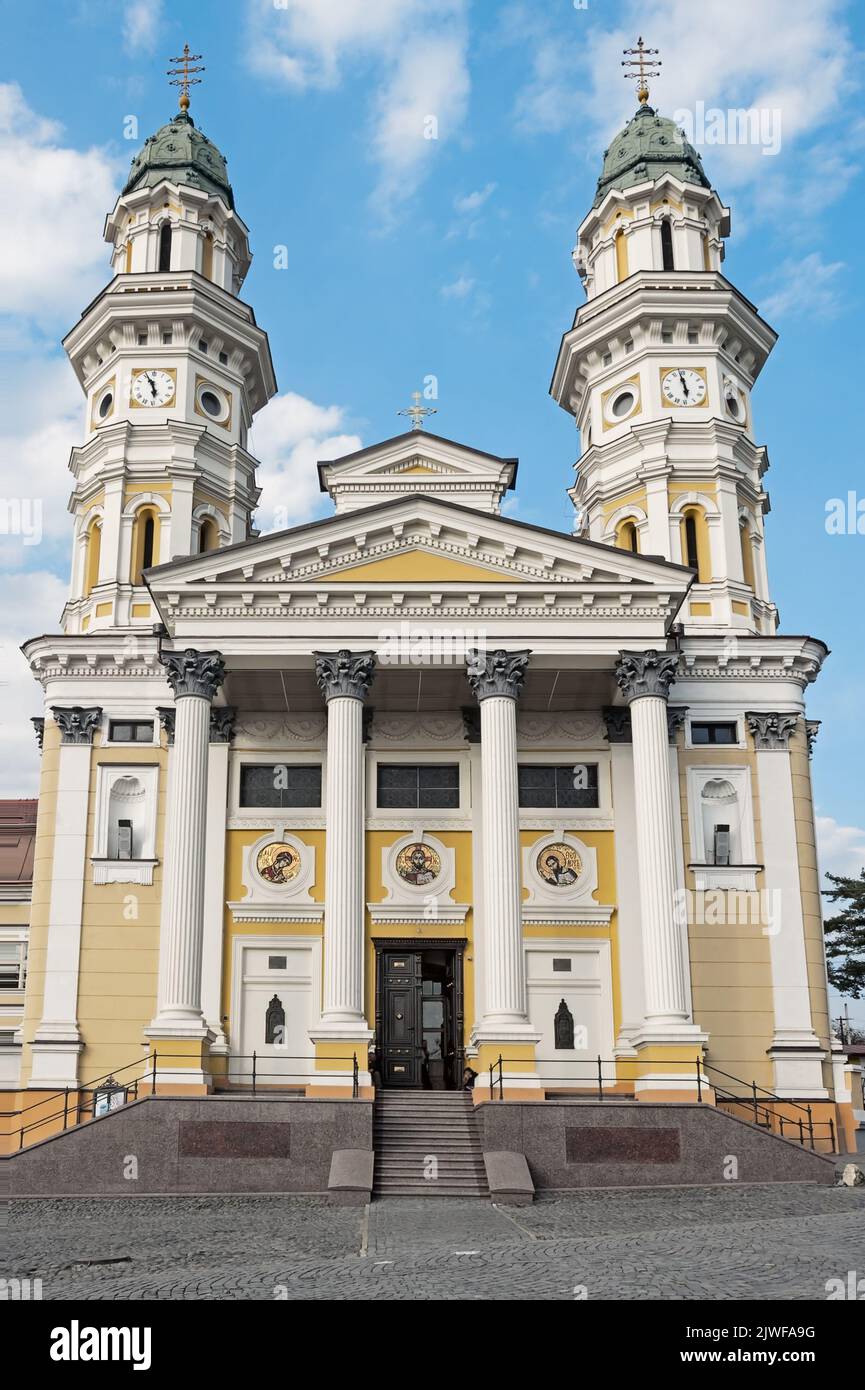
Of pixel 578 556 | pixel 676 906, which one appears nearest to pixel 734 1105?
pixel 676 906

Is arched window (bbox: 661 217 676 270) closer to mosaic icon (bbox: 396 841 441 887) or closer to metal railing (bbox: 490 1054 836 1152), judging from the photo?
mosaic icon (bbox: 396 841 441 887)

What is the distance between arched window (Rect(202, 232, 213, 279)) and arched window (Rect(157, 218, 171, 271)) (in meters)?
0.92

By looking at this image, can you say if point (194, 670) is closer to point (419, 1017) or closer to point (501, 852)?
point (501, 852)

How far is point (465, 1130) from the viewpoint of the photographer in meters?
23.3

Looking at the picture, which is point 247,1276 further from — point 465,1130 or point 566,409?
point 566,409

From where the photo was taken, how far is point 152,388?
3428 cm

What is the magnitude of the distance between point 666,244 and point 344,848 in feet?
64.5

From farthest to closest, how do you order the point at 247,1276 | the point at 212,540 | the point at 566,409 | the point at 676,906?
1. the point at 566,409
2. the point at 212,540
3. the point at 676,906
4. the point at 247,1276

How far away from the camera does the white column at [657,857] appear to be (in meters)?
25.2

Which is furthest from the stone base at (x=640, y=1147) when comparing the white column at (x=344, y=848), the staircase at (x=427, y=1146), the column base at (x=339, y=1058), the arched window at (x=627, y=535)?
the arched window at (x=627, y=535)

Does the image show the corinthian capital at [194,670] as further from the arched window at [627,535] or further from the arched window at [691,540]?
the arched window at [691,540]

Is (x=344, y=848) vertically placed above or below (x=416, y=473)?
below

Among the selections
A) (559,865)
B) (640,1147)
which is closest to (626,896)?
(559,865)

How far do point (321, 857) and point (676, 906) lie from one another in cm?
813
